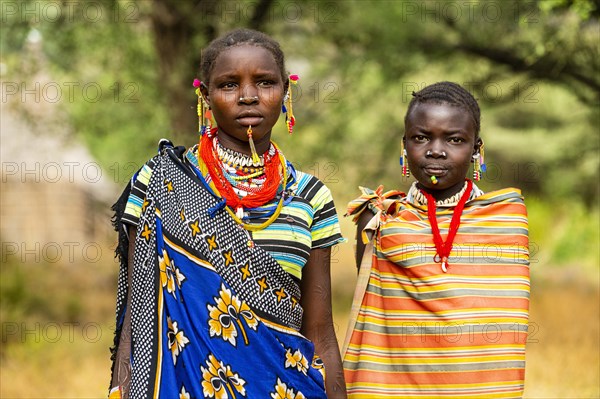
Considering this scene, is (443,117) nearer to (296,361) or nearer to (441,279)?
(441,279)

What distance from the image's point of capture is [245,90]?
2.89 m

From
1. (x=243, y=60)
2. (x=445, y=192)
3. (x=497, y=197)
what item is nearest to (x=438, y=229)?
(x=445, y=192)

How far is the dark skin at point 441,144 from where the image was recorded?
3387 millimetres

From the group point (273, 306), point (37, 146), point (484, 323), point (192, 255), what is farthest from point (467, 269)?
point (37, 146)

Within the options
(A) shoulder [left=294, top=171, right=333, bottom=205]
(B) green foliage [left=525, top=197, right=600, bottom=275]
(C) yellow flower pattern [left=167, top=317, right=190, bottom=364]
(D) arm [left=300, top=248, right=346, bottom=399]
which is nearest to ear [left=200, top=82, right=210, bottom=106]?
(A) shoulder [left=294, top=171, right=333, bottom=205]

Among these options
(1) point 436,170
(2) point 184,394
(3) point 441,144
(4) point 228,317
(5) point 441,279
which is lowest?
(2) point 184,394

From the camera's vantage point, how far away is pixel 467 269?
3.35 metres

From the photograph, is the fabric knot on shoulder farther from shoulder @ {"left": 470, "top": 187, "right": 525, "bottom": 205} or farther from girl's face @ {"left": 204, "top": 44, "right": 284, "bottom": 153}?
girl's face @ {"left": 204, "top": 44, "right": 284, "bottom": 153}

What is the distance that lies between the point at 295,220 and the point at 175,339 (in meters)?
Answer: 0.59

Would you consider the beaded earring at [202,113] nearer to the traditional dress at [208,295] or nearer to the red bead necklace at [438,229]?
the traditional dress at [208,295]

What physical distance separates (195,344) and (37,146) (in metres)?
8.74

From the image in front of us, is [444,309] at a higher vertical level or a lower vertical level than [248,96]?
lower

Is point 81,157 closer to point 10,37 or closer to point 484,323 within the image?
point 10,37

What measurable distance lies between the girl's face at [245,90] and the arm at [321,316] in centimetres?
50
